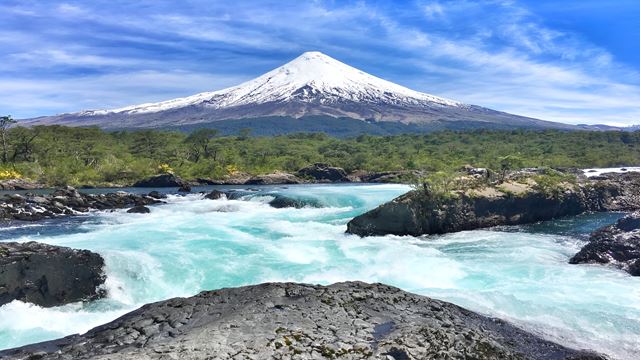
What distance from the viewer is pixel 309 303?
7648mm

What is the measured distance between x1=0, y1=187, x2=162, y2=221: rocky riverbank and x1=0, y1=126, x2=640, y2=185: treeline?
21218mm

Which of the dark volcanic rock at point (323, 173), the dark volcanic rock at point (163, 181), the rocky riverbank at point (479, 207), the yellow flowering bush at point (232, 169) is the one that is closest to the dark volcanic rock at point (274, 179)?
the dark volcanic rock at point (323, 173)

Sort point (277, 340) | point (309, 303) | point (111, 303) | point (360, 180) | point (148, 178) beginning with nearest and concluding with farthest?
1. point (277, 340)
2. point (309, 303)
3. point (111, 303)
4. point (148, 178)
5. point (360, 180)

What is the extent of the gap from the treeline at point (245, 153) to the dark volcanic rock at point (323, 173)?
434 centimetres

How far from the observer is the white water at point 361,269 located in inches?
360

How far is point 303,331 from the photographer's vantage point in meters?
6.62

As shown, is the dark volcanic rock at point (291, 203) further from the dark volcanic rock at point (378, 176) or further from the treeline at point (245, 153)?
the dark volcanic rock at point (378, 176)

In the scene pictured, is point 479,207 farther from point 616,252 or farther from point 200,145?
point 200,145

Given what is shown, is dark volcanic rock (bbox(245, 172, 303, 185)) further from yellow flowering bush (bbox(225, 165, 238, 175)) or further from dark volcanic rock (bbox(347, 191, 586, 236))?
dark volcanic rock (bbox(347, 191, 586, 236))

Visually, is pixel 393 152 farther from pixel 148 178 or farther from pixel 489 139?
pixel 148 178

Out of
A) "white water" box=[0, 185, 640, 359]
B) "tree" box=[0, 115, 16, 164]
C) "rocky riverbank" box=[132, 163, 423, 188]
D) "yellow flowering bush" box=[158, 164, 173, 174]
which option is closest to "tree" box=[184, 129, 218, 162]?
"yellow flowering bush" box=[158, 164, 173, 174]

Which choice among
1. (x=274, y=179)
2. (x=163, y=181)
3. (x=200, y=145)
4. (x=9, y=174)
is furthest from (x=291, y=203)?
(x=200, y=145)

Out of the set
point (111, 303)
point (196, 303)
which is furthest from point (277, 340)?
point (111, 303)

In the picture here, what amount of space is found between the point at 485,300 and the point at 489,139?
8497 centimetres
